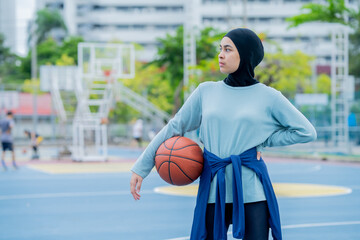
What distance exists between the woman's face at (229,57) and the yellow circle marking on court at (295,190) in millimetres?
8202

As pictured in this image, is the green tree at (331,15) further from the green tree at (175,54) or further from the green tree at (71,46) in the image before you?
the green tree at (71,46)

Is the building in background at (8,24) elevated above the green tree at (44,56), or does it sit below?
above

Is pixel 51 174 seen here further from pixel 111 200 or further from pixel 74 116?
pixel 74 116

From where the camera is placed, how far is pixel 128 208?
10.4 meters

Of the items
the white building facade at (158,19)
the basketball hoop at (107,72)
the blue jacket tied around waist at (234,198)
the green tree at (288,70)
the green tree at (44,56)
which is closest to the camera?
the blue jacket tied around waist at (234,198)

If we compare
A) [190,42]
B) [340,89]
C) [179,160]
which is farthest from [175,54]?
[179,160]

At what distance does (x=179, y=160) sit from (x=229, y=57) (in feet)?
2.35

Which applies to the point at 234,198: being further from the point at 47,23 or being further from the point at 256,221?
the point at 47,23

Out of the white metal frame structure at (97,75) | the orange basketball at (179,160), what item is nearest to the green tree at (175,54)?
the white metal frame structure at (97,75)

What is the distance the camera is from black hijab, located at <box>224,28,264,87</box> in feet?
12.8

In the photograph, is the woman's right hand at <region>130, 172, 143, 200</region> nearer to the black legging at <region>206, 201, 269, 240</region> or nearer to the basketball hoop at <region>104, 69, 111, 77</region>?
the black legging at <region>206, 201, 269, 240</region>

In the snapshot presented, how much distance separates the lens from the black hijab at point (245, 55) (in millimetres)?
3898

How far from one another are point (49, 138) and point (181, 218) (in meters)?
32.9

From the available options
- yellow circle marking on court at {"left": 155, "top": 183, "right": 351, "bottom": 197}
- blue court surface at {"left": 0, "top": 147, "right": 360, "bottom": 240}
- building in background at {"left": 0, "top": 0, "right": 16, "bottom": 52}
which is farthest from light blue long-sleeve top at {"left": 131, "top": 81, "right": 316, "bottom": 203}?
building in background at {"left": 0, "top": 0, "right": 16, "bottom": 52}
